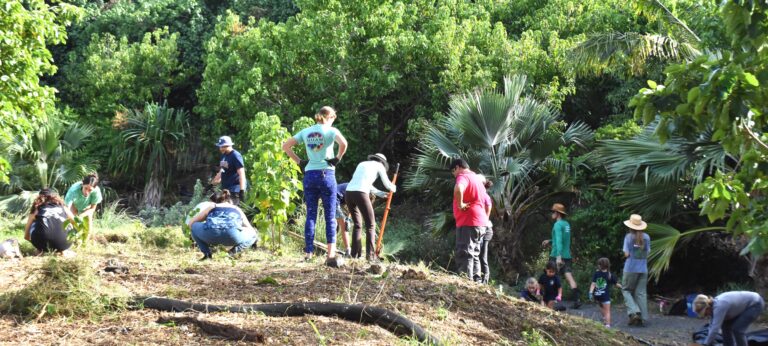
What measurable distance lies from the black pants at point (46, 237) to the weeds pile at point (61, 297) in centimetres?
405

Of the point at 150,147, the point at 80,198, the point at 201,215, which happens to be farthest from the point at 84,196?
the point at 150,147

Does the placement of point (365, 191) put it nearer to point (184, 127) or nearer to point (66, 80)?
point (184, 127)

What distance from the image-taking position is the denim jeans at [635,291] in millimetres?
12312

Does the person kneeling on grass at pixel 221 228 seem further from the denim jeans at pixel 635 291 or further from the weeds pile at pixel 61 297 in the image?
the denim jeans at pixel 635 291

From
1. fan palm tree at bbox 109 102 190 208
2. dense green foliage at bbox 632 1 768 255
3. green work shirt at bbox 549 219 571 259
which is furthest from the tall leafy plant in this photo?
fan palm tree at bbox 109 102 190 208

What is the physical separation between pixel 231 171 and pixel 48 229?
2446mm

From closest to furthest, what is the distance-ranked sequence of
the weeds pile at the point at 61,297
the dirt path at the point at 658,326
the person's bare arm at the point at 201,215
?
the weeds pile at the point at 61,297 → the person's bare arm at the point at 201,215 → the dirt path at the point at 658,326

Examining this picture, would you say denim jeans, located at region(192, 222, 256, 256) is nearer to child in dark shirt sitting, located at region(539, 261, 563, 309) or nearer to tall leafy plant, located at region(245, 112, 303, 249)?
tall leafy plant, located at region(245, 112, 303, 249)

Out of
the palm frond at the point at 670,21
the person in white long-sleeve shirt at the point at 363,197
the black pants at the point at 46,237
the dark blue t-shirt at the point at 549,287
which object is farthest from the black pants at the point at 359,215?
Result: the palm frond at the point at 670,21

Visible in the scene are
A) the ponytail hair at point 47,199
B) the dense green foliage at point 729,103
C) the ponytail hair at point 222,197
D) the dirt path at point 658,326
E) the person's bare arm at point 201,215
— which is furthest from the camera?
the dirt path at point 658,326

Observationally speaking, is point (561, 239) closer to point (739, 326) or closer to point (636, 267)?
point (636, 267)

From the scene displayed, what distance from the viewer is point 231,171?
12.4 m

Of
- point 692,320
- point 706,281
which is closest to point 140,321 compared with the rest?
point 692,320

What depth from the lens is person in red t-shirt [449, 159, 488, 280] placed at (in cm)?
1059
